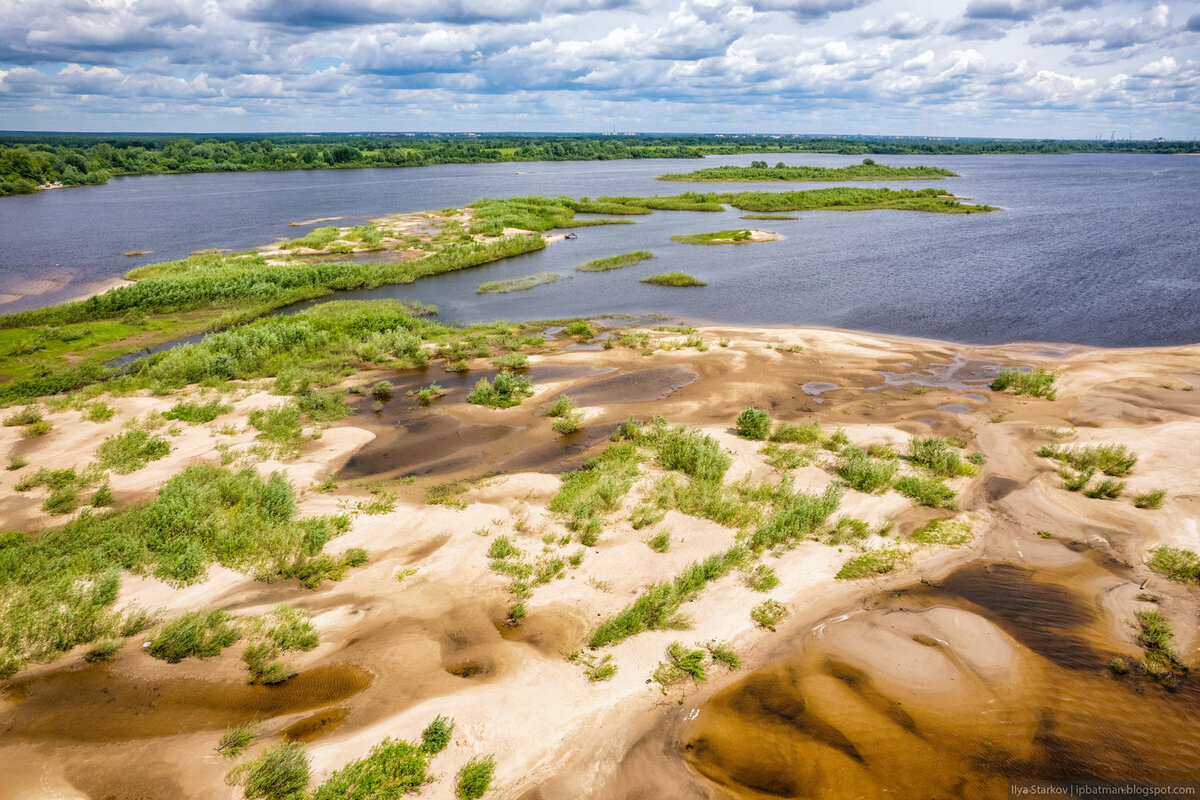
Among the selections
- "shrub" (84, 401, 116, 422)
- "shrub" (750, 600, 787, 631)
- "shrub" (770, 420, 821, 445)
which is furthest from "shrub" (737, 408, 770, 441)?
"shrub" (84, 401, 116, 422)

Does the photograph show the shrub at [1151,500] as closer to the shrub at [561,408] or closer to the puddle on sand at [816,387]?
the puddle on sand at [816,387]

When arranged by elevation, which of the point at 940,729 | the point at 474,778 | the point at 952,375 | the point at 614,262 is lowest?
the point at 940,729

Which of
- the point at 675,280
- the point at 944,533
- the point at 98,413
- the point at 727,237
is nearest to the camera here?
the point at 944,533

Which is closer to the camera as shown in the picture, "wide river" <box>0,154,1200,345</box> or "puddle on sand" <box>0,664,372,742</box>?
"puddle on sand" <box>0,664,372,742</box>

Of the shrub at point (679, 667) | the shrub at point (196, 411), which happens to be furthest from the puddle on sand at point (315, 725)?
the shrub at point (196, 411)

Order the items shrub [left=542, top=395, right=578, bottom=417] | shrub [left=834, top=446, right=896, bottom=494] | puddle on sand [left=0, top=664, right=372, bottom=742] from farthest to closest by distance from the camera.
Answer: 1. shrub [left=542, top=395, right=578, bottom=417]
2. shrub [left=834, top=446, right=896, bottom=494]
3. puddle on sand [left=0, top=664, right=372, bottom=742]

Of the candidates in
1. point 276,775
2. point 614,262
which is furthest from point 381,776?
point 614,262

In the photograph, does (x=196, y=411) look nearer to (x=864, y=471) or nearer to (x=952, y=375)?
(x=864, y=471)

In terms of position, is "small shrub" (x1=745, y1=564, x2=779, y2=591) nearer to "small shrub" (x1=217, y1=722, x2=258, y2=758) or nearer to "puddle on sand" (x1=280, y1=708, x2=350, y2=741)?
"puddle on sand" (x1=280, y1=708, x2=350, y2=741)
